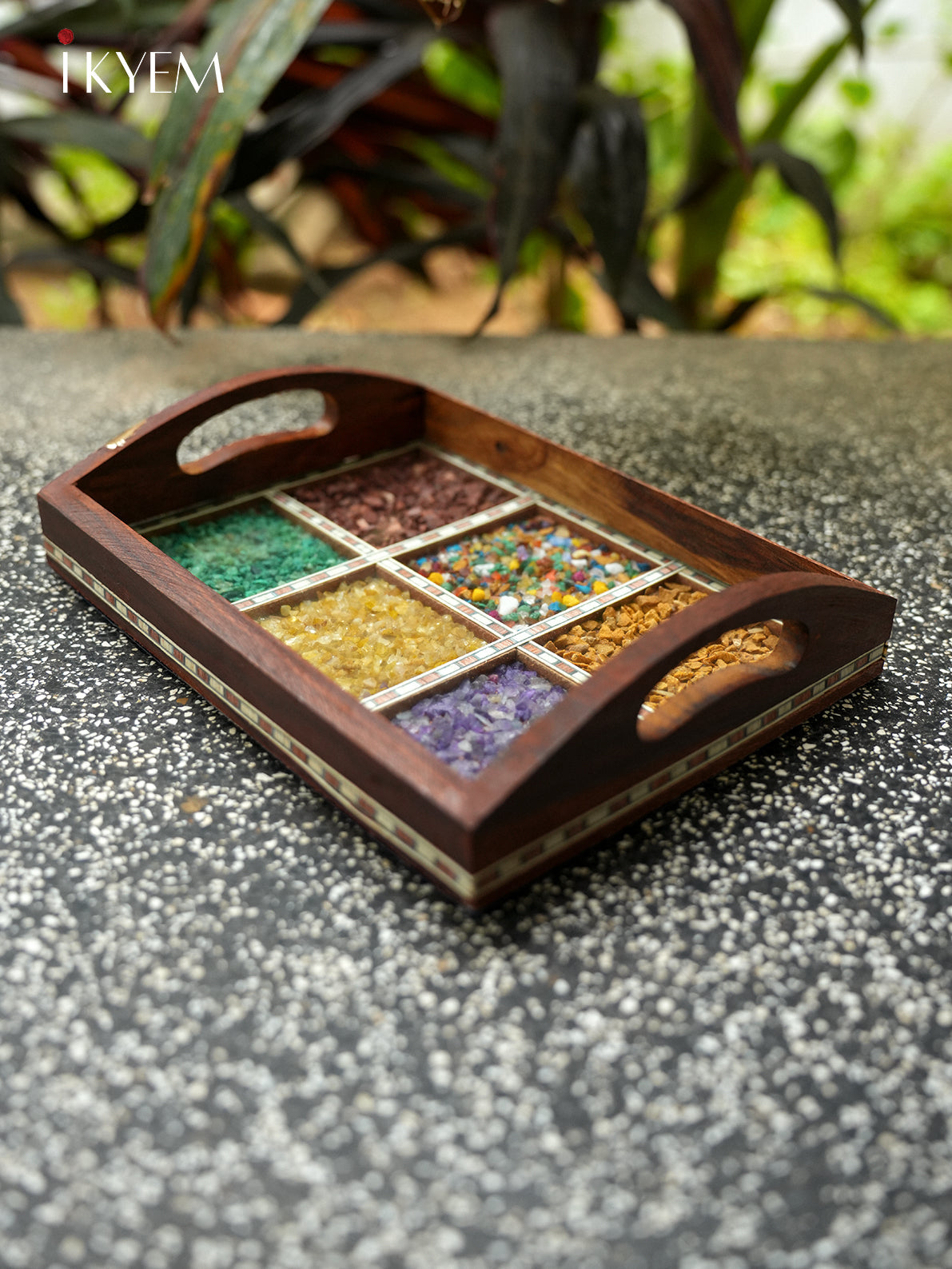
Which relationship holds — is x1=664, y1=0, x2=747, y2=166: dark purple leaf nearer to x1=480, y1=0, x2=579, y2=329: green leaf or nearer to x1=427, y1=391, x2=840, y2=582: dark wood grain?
x1=480, y1=0, x2=579, y2=329: green leaf

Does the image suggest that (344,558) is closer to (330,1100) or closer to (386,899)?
(386,899)

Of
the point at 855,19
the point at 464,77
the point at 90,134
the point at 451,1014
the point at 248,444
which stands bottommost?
the point at 451,1014

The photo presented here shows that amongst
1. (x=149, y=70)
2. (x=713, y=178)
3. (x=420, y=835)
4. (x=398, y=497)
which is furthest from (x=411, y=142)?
(x=420, y=835)

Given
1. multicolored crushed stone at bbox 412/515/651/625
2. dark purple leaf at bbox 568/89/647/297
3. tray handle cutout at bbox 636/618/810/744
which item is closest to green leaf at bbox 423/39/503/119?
dark purple leaf at bbox 568/89/647/297

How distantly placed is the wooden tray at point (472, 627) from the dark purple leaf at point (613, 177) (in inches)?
17.0

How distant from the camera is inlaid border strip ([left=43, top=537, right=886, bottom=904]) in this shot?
581 mm

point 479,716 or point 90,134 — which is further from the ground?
point 90,134

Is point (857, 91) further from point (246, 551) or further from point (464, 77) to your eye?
point (246, 551)

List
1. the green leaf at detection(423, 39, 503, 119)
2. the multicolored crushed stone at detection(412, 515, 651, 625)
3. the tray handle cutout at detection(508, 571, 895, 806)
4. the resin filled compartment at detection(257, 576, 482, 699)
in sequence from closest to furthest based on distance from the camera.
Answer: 1. the tray handle cutout at detection(508, 571, 895, 806)
2. the resin filled compartment at detection(257, 576, 482, 699)
3. the multicolored crushed stone at detection(412, 515, 651, 625)
4. the green leaf at detection(423, 39, 503, 119)

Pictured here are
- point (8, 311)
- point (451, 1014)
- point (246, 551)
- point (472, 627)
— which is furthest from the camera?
point (8, 311)

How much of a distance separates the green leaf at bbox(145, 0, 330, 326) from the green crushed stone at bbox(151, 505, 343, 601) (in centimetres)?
37

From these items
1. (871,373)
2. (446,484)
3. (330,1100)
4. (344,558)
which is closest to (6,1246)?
(330,1100)

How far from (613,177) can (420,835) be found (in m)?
0.98

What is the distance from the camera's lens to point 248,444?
36.9 inches
